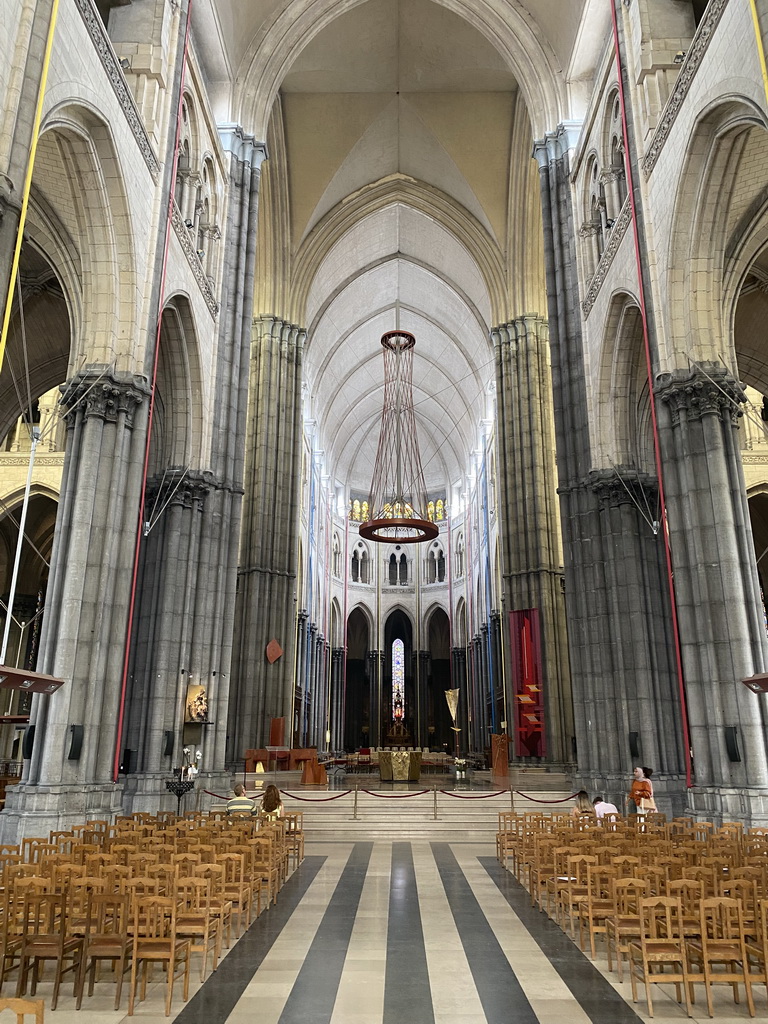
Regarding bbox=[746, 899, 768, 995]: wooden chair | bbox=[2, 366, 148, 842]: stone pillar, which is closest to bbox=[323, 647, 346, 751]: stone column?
bbox=[2, 366, 148, 842]: stone pillar

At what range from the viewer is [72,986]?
553 centimetres

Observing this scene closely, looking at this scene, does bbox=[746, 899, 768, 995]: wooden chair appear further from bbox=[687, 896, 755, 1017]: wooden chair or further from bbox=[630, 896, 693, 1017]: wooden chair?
bbox=[630, 896, 693, 1017]: wooden chair

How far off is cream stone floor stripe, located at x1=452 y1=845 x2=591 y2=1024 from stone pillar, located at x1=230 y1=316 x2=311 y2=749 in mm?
17089

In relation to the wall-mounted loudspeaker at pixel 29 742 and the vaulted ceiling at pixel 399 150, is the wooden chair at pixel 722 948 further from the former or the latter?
the vaulted ceiling at pixel 399 150

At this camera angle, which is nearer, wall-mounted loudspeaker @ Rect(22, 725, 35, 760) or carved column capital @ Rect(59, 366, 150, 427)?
wall-mounted loudspeaker @ Rect(22, 725, 35, 760)

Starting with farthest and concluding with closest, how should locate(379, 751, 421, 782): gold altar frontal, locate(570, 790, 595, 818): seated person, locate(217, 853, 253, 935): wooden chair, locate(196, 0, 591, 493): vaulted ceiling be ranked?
locate(196, 0, 591, 493): vaulted ceiling → locate(379, 751, 421, 782): gold altar frontal → locate(570, 790, 595, 818): seated person → locate(217, 853, 253, 935): wooden chair

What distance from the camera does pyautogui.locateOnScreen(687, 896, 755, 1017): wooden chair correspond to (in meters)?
4.88

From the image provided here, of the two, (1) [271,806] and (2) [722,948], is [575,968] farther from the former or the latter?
(1) [271,806]

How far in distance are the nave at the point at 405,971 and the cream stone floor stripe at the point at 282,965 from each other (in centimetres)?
1

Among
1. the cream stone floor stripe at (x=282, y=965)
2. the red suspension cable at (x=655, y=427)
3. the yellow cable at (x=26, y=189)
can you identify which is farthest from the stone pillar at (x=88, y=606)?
the red suspension cable at (x=655, y=427)

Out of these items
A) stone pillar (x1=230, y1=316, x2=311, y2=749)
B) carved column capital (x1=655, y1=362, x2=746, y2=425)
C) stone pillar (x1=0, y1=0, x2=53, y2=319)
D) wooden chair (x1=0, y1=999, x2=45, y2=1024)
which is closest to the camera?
wooden chair (x1=0, y1=999, x2=45, y2=1024)

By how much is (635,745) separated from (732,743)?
14.4ft

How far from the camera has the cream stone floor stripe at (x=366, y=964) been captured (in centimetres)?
504

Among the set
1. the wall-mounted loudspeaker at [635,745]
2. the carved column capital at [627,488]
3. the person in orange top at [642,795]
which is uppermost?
the carved column capital at [627,488]
